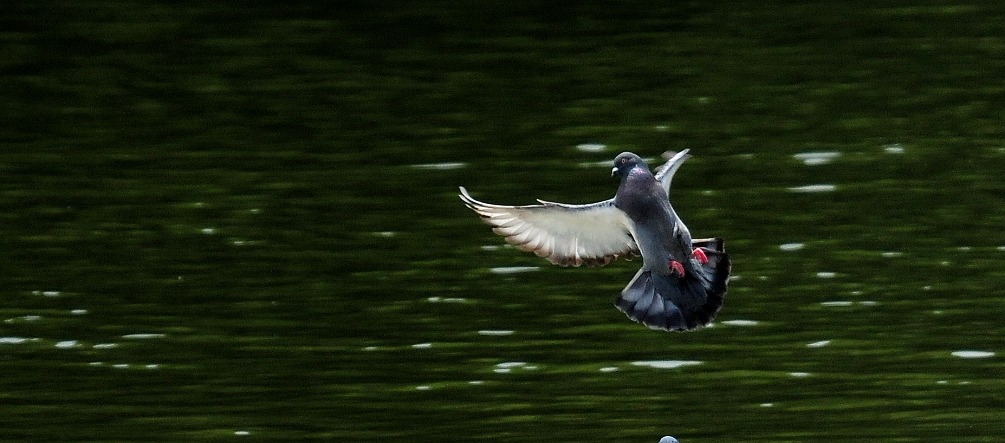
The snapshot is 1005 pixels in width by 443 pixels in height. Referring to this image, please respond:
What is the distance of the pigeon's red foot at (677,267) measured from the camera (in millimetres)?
11539

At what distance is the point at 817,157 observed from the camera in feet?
67.9

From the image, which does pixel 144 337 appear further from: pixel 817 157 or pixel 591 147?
pixel 817 157

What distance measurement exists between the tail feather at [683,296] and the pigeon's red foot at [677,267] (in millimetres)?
66

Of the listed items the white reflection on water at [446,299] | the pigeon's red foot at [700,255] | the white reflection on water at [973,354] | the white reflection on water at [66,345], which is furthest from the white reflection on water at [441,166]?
the pigeon's red foot at [700,255]

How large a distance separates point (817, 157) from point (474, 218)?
3.60 m

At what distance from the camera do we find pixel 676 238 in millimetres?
11484

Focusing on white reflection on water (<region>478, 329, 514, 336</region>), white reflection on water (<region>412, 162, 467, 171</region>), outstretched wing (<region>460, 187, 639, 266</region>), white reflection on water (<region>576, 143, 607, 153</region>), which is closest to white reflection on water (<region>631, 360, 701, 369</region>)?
white reflection on water (<region>478, 329, 514, 336</region>)

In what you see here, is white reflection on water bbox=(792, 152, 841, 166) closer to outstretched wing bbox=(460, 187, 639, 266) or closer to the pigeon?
outstretched wing bbox=(460, 187, 639, 266)

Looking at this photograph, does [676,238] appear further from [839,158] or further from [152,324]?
[839,158]

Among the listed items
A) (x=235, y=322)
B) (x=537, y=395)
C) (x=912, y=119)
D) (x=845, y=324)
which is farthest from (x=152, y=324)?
(x=912, y=119)

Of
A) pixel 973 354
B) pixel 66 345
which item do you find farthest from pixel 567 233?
pixel 66 345

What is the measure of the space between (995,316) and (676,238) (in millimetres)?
5995

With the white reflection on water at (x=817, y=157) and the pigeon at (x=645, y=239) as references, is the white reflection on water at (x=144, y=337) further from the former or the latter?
the white reflection on water at (x=817, y=157)

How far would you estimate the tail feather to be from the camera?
452 inches
